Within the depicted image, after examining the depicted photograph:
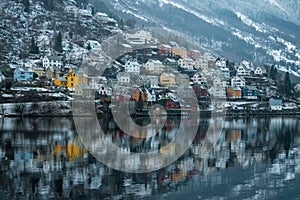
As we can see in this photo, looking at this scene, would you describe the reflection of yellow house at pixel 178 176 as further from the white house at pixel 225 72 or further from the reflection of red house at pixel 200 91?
the white house at pixel 225 72

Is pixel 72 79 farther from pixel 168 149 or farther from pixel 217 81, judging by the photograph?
pixel 168 149

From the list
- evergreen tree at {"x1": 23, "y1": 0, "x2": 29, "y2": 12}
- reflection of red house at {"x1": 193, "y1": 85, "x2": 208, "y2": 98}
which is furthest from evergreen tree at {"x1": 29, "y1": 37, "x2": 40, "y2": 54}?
reflection of red house at {"x1": 193, "y1": 85, "x2": 208, "y2": 98}

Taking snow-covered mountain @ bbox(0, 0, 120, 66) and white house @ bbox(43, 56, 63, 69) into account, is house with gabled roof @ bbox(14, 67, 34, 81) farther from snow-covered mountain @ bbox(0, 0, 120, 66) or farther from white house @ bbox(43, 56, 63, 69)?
snow-covered mountain @ bbox(0, 0, 120, 66)

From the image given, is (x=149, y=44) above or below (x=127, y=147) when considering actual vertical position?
above

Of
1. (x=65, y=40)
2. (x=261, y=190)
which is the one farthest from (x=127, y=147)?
(x=65, y=40)

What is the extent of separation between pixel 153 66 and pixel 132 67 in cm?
493

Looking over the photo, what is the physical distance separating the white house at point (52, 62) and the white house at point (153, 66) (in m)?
12.8

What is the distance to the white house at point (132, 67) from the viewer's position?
213 ft

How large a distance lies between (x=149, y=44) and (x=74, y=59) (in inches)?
775

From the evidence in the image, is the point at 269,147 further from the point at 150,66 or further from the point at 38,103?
the point at 150,66

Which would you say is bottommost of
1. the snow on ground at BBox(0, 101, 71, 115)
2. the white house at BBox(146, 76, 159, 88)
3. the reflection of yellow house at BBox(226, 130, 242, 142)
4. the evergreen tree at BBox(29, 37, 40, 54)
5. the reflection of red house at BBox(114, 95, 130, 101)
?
the reflection of yellow house at BBox(226, 130, 242, 142)

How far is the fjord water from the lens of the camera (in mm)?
13883

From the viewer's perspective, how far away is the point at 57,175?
15734 millimetres

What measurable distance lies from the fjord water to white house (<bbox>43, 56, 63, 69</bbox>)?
35865 millimetres
